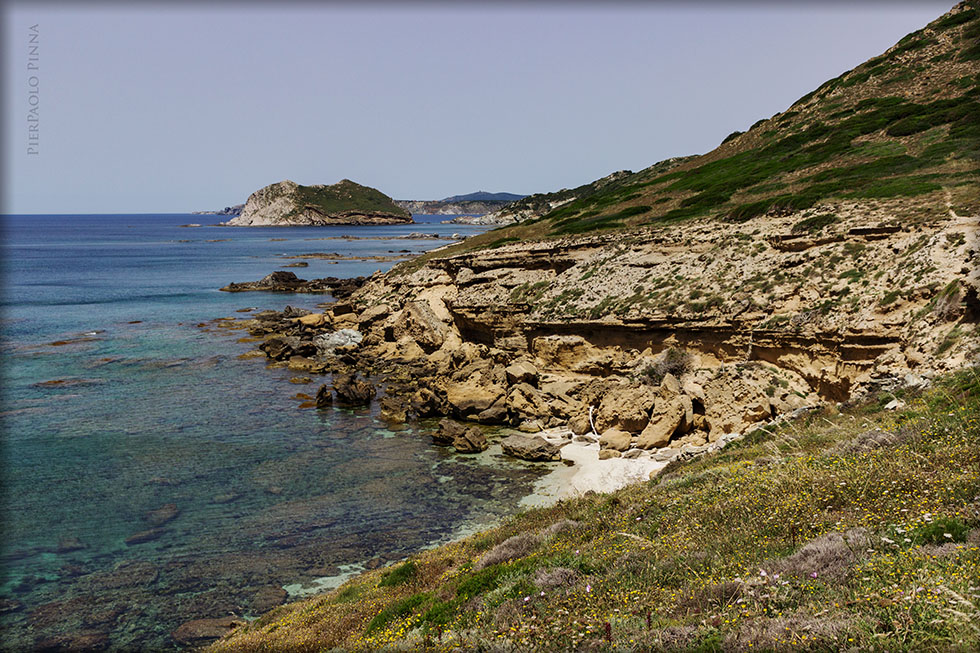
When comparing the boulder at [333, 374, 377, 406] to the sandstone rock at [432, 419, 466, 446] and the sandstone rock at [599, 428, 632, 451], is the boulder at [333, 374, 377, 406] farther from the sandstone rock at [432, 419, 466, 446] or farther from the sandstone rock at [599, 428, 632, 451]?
the sandstone rock at [599, 428, 632, 451]

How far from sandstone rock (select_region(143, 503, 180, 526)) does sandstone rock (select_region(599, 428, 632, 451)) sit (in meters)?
15.9

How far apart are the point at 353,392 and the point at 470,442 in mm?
9655

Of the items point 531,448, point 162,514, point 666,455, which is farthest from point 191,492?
point 666,455

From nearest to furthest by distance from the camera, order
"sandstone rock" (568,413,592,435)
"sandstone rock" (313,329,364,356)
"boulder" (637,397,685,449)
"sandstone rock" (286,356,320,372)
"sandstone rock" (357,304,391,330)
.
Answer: "boulder" (637,397,685,449), "sandstone rock" (568,413,592,435), "sandstone rock" (286,356,320,372), "sandstone rock" (313,329,364,356), "sandstone rock" (357,304,391,330)

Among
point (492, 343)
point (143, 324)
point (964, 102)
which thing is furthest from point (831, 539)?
point (143, 324)

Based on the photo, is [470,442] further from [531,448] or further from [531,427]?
[531,427]

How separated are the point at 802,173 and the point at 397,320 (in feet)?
102

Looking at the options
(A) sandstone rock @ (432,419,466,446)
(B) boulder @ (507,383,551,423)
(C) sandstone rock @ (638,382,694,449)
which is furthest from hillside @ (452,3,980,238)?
(A) sandstone rock @ (432,419,466,446)

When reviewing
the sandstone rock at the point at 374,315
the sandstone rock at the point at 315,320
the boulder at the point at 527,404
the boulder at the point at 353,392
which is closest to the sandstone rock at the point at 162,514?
Result: the boulder at the point at 353,392

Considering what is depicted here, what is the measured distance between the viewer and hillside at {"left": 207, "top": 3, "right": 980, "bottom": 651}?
733 centimetres

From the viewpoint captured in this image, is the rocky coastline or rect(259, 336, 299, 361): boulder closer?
the rocky coastline

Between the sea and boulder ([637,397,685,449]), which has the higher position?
boulder ([637,397,685,449])

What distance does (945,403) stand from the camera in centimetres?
1227

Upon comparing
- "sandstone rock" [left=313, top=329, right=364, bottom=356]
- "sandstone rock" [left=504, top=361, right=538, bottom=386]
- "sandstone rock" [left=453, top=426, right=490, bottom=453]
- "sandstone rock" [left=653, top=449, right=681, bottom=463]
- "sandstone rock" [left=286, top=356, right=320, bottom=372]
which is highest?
"sandstone rock" [left=504, top=361, right=538, bottom=386]
